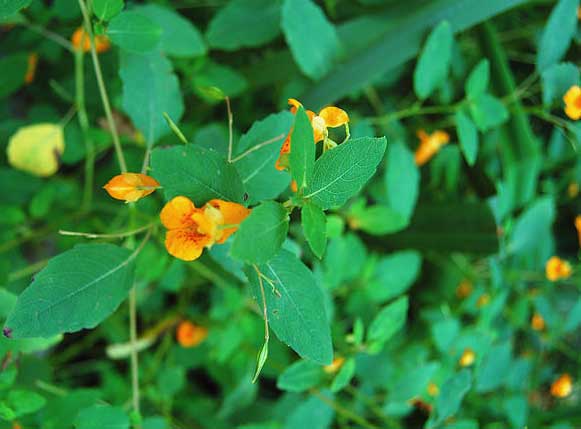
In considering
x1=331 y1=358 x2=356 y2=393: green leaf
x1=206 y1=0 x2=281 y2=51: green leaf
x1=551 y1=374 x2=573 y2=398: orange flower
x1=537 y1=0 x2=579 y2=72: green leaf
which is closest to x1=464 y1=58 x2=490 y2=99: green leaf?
x1=537 y1=0 x2=579 y2=72: green leaf

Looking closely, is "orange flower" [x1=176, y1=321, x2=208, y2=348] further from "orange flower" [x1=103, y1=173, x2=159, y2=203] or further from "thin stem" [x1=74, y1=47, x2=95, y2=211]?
"orange flower" [x1=103, y1=173, x2=159, y2=203]

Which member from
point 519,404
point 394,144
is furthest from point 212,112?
point 519,404

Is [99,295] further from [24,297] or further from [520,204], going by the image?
[520,204]

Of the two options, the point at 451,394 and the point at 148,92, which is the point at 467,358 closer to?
the point at 451,394

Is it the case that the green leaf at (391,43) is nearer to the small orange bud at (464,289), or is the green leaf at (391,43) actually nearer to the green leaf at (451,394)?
the green leaf at (451,394)

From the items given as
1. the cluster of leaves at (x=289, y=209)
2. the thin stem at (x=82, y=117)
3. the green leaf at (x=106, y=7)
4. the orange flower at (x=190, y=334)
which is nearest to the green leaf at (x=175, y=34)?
the cluster of leaves at (x=289, y=209)
